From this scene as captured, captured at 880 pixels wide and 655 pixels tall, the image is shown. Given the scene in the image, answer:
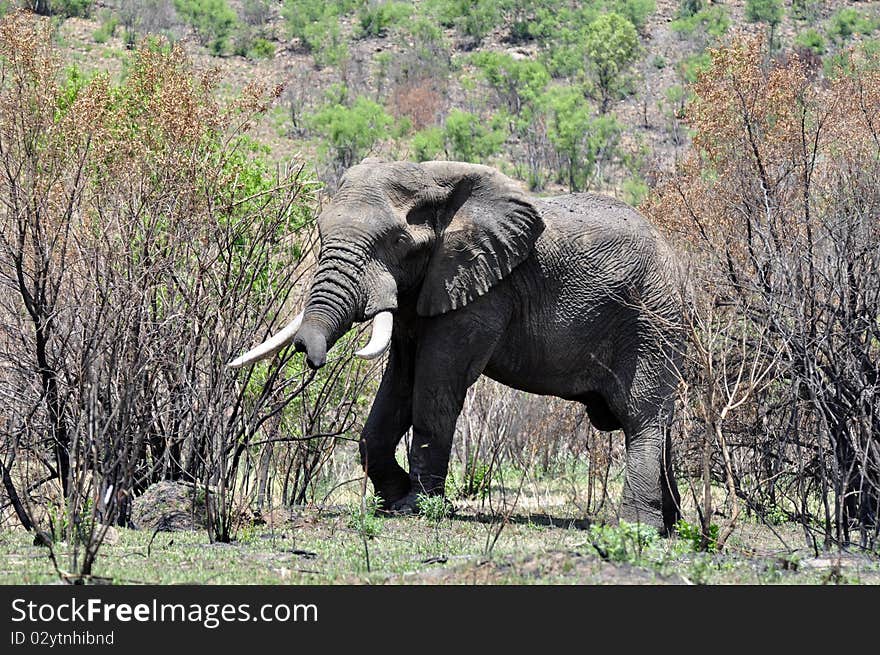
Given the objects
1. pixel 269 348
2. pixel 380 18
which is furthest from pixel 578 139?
pixel 269 348

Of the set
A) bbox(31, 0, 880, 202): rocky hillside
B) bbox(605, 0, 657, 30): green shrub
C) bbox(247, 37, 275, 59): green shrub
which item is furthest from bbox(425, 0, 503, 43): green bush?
bbox(247, 37, 275, 59): green shrub

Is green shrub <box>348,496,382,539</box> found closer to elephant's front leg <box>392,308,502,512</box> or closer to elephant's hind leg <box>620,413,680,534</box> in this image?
elephant's front leg <box>392,308,502,512</box>

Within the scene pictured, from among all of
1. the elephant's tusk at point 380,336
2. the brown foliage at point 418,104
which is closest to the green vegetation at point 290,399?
the elephant's tusk at point 380,336

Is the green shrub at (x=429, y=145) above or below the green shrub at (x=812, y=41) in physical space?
below

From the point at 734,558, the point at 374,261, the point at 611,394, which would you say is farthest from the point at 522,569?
the point at 611,394

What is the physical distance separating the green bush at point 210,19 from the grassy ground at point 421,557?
67.5m

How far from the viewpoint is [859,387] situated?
9.72m

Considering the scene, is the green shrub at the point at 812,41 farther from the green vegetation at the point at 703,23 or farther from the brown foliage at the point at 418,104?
the brown foliage at the point at 418,104

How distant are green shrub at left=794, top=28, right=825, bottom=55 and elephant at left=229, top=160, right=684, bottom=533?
6532 centimetres

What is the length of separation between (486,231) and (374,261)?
1.02m

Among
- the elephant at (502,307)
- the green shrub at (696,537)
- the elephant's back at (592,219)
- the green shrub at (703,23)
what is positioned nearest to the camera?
the green shrub at (696,537)

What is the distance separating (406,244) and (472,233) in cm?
55

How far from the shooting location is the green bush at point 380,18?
80562mm

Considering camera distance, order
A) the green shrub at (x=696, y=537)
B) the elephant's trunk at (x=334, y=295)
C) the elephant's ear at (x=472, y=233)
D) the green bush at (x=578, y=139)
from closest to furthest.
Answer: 1. the green shrub at (x=696, y=537)
2. the elephant's trunk at (x=334, y=295)
3. the elephant's ear at (x=472, y=233)
4. the green bush at (x=578, y=139)
